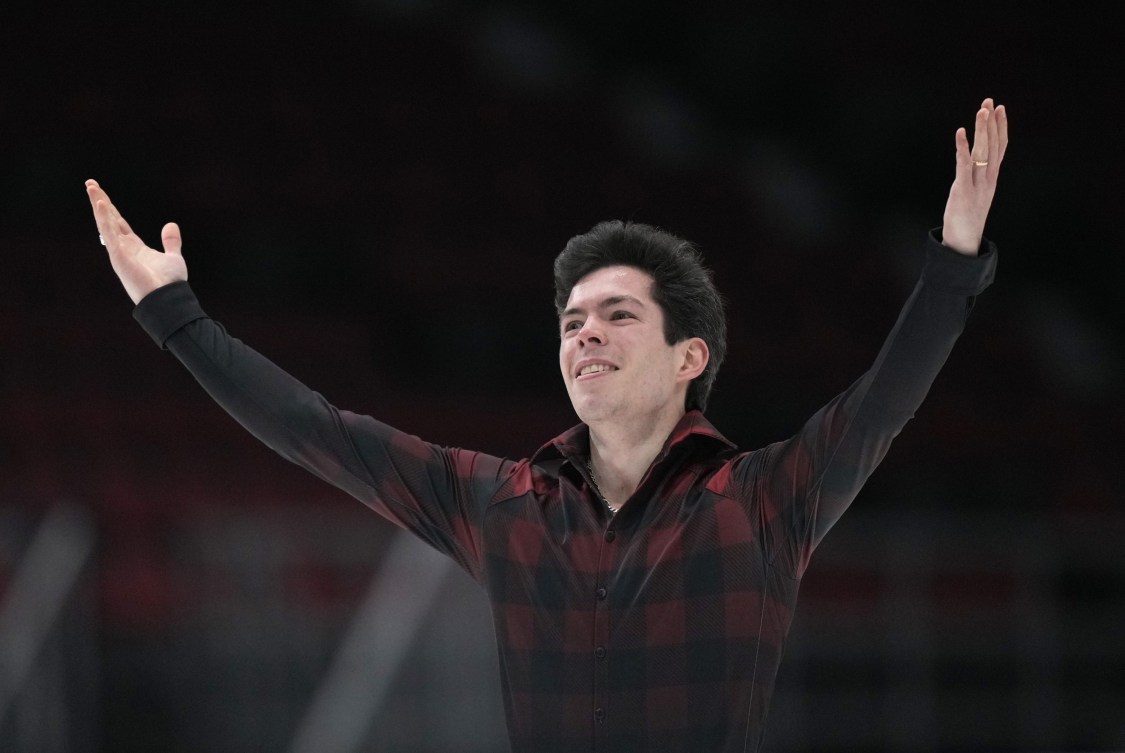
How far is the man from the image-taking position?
2.75 m

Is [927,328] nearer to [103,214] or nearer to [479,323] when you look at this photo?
[103,214]

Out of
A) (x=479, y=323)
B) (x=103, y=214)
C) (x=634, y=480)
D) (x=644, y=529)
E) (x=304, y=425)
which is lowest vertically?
(x=644, y=529)

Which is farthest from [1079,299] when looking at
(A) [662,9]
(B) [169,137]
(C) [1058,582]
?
(B) [169,137]

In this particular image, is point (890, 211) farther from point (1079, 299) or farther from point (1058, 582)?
point (1058, 582)

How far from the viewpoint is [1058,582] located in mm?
7027

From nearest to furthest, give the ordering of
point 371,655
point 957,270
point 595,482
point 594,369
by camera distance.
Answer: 1. point 957,270
2. point 594,369
3. point 595,482
4. point 371,655

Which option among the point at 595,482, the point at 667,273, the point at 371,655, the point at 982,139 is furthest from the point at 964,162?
the point at 371,655

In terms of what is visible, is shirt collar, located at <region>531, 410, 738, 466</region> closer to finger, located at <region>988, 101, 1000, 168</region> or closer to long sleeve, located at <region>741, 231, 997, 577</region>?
long sleeve, located at <region>741, 231, 997, 577</region>

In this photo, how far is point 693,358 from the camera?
10.9 feet

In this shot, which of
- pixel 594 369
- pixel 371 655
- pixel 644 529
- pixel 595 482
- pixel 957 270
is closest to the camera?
pixel 957 270

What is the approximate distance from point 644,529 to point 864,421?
20.4 inches

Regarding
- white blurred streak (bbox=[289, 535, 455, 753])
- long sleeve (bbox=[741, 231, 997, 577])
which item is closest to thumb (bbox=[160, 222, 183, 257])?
long sleeve (bbox=[741, 231, 997, 577])

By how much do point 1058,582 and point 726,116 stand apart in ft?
22.2

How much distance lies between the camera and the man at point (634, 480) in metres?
2.75
